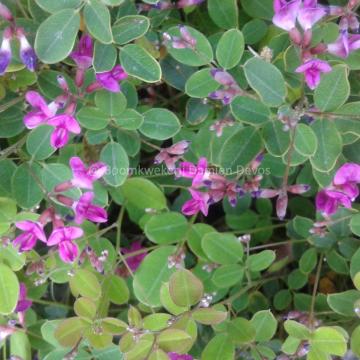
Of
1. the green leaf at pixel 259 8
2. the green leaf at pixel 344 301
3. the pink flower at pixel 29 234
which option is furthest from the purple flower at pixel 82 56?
the green leaf at pixel 344 301

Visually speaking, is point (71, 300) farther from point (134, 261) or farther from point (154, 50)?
point (154, 50)

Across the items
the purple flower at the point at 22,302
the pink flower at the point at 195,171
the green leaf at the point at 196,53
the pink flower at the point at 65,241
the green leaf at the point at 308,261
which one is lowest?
the purple flower at the point at 22,302

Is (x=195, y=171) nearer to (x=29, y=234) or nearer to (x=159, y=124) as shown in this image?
(x=159, y=124)

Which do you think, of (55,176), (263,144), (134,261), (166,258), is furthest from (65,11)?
(134,261)

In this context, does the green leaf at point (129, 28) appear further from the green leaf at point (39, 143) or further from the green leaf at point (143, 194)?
the green leaf at point (143, 194)

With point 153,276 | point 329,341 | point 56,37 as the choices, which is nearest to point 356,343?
point 329,341

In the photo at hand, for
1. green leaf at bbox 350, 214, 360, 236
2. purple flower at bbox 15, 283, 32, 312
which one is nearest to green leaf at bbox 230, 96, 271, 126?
green leaf at bbox 350, 214, 360, 236

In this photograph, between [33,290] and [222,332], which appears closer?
[222,332]
